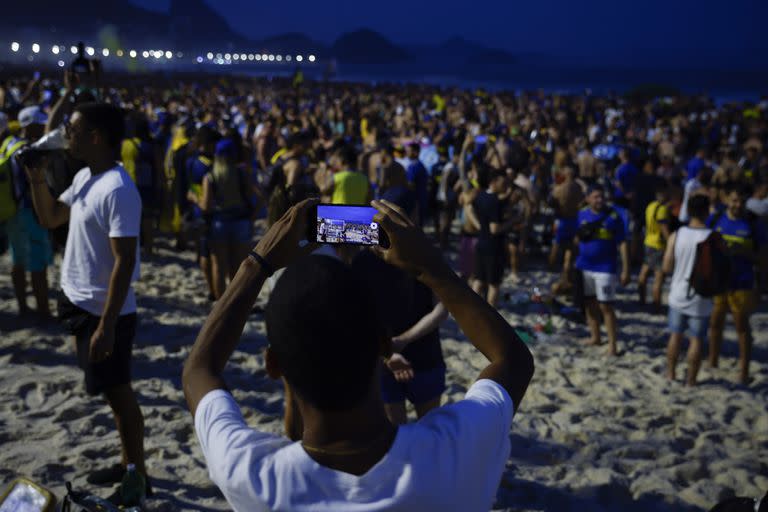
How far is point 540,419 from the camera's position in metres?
4.92

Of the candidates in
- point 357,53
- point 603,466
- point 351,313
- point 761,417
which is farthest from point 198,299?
point 357,53

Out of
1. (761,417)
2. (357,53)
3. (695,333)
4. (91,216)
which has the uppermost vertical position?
(357,53)

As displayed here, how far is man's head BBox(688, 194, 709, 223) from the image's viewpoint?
5215 mm

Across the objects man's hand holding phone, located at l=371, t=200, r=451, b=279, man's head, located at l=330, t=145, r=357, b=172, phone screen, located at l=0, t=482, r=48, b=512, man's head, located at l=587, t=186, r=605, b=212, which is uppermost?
man's head, located at l=330, t=145, r=357, b=172

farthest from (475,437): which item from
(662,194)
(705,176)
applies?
(705,176)

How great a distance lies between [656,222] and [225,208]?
4457 millimetres

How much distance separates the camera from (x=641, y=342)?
6703 millimetres

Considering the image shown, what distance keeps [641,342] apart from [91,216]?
539 centimetres

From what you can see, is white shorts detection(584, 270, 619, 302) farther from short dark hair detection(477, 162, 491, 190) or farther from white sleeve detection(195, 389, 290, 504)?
white sleeve detection(195, 389, 290, 504)

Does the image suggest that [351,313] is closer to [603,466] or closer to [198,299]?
[603,466]

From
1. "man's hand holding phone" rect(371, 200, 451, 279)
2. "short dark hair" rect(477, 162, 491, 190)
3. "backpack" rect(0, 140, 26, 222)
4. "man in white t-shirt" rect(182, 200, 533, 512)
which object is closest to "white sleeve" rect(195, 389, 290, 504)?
"man in white t-shirt" rect(182, 200, 533, 512)

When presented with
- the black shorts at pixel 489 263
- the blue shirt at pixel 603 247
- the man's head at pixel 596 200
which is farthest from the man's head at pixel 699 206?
the black shorts at pixel 489 263

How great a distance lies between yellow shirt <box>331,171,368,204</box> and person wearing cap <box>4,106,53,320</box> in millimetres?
2744

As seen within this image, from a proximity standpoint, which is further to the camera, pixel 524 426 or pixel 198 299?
pixel 198 299
